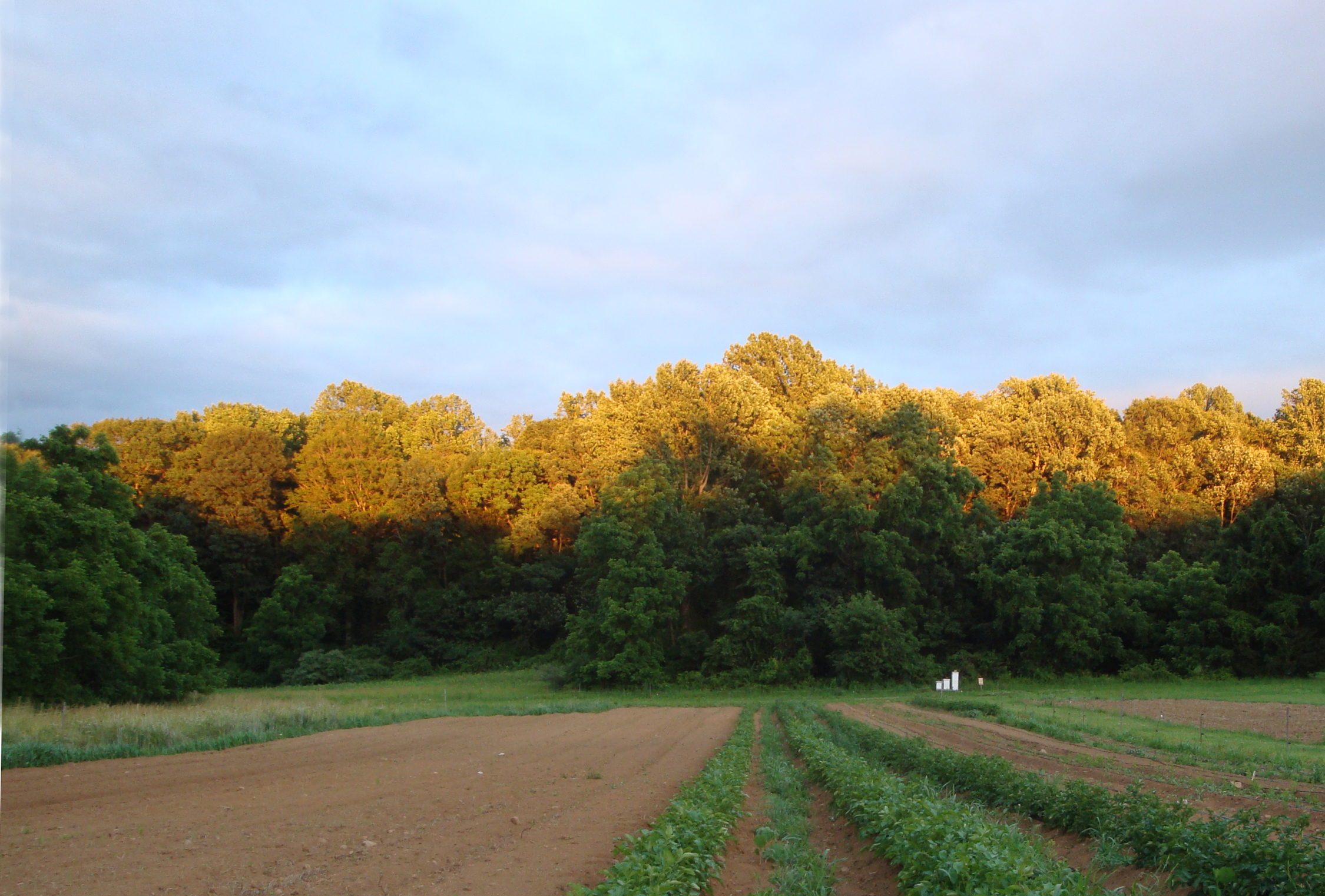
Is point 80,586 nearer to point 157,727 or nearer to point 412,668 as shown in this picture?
point 157,727

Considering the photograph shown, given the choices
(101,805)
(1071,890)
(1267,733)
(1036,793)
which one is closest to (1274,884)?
(1071,890)

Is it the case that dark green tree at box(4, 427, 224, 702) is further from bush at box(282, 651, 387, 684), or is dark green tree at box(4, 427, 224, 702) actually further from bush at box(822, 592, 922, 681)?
bush at box(822, 592, 922, 681)

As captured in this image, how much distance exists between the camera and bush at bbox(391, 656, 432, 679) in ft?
178

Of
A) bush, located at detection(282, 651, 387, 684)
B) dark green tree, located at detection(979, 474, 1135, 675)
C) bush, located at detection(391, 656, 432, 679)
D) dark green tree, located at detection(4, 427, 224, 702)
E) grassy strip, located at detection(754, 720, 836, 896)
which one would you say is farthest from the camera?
bush, located at detection(391, 656, 432, 679)

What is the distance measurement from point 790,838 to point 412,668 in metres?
47.4

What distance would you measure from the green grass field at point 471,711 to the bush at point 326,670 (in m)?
1.37

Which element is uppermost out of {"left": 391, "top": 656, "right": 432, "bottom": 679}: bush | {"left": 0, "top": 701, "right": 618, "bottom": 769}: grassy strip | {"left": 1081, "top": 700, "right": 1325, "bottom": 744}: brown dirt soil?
{"left": 0, "top": 701, "right": 618, "bottom": 769}: grassy strip

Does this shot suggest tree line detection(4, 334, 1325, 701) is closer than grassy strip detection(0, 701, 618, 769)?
No

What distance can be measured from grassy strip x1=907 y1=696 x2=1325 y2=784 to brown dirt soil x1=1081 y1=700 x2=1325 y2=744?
0.90 meters

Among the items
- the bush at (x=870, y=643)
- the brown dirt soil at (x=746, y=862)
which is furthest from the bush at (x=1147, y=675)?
the brown dirt soil at (x=746, y=862)

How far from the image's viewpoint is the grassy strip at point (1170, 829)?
722cm

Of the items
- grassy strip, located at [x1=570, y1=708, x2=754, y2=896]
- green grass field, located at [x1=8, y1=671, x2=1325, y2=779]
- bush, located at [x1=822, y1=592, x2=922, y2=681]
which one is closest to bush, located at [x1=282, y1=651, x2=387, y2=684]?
green grass field, located at [x1=8, y1=671, x2=1325, y2=779]

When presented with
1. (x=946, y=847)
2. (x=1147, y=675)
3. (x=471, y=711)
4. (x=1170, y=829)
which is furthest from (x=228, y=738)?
(x=1147, y=675)

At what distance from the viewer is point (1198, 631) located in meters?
46.3
